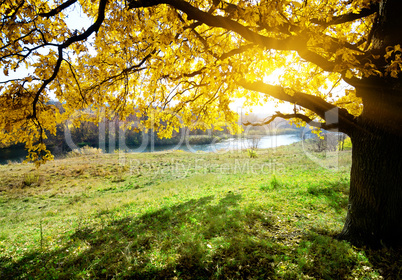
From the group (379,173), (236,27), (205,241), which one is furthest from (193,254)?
(236,27)

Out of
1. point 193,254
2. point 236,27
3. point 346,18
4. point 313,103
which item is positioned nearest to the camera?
point 236,27

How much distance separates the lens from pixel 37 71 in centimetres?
402

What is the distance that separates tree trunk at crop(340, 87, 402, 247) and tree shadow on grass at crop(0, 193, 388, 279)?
0.67 meters

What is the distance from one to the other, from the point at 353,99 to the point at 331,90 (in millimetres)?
779

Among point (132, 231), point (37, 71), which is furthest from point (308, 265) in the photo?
point (37, 71)

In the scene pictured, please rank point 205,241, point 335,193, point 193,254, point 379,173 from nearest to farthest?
point 379,173
point 193,254
point 205,241
point 335,193

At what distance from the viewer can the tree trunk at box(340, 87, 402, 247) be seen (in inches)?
138

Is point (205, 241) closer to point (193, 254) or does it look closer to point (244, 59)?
point (193, 254)

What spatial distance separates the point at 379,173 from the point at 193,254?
3.78 m

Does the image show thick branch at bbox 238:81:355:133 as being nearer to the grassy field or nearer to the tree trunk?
the tree trunk

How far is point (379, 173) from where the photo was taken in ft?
11.9

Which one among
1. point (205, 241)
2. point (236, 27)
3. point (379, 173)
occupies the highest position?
point (236, 27)

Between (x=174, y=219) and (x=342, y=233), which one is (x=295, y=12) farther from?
(x=174, y=219)

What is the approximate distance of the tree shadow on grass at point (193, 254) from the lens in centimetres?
331
